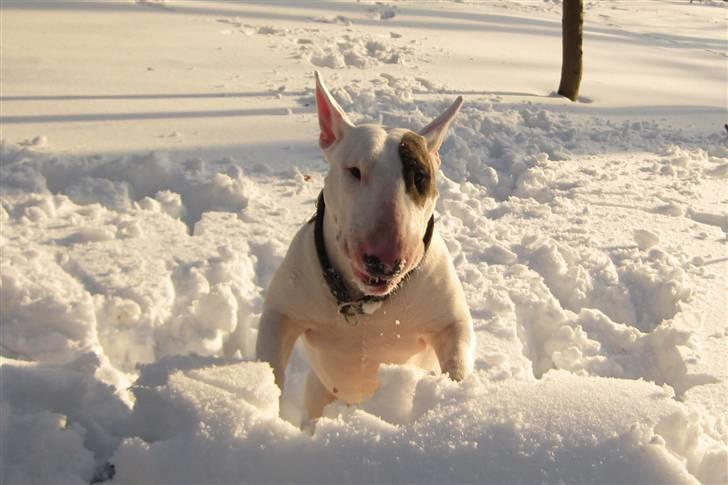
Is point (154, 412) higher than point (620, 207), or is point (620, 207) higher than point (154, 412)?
point (154, 412)

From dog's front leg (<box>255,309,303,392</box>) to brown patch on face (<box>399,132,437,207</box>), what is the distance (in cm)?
65

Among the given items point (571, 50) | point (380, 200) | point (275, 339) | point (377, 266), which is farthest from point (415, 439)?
point (571, 50)

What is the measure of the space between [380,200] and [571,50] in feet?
17.5

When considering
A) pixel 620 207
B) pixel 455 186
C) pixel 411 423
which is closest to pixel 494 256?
pixel 455 186

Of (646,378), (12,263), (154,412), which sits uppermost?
(154,412)

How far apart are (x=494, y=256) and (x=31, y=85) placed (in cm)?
343

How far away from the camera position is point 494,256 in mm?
3590

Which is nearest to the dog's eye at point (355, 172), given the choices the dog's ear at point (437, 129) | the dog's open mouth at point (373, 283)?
the dog's open mouth at point (373, 283)

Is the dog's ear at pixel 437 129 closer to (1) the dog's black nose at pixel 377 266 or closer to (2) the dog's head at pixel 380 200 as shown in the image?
(2) the dog's head at pixel 380 200

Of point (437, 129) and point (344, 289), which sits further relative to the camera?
point (437, 129)

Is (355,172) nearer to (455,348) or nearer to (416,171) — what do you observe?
(416,171)

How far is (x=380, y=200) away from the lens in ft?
5.89

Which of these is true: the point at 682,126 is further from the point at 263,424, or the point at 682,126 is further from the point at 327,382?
the point at 263,424

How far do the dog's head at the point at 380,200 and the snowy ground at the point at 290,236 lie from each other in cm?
29
